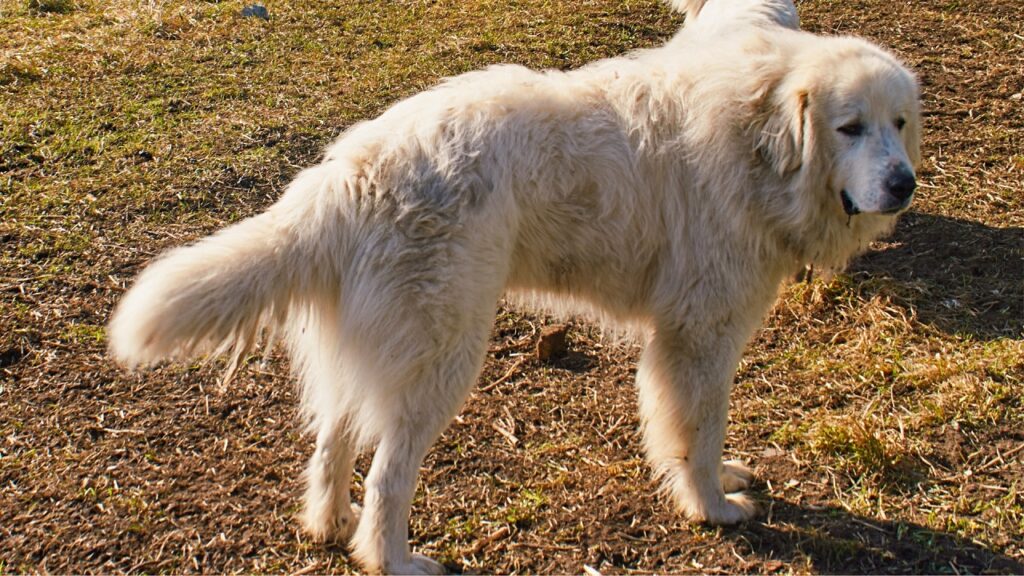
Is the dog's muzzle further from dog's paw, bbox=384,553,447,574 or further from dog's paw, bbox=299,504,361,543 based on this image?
dog's paw, bbox=299,504,361,543

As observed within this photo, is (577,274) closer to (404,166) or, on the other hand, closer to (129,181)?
(404,166)

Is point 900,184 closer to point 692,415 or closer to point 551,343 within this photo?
point 692,415

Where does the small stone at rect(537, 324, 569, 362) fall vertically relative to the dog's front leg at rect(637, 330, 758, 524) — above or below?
below

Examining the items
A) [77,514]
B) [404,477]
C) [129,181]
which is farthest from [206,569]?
[129,181]

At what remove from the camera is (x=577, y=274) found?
13.5 feet

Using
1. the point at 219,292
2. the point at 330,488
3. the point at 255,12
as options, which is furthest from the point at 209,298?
the point at 255,12

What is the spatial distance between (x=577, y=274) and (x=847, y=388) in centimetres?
175

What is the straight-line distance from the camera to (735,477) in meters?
4.41

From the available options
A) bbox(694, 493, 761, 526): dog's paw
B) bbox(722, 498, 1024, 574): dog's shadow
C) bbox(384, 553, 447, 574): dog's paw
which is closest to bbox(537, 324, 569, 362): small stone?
bbox(694, 493, 761, 526): dog's paw

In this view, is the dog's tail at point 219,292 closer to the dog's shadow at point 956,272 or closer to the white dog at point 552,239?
the white dog at point 552,239

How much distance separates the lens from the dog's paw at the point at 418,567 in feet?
12.4

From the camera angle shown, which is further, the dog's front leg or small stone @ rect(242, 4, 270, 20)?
small stone @ rect(242, 4, 270, 20)

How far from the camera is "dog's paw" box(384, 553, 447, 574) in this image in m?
3.77

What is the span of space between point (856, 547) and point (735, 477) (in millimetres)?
609
